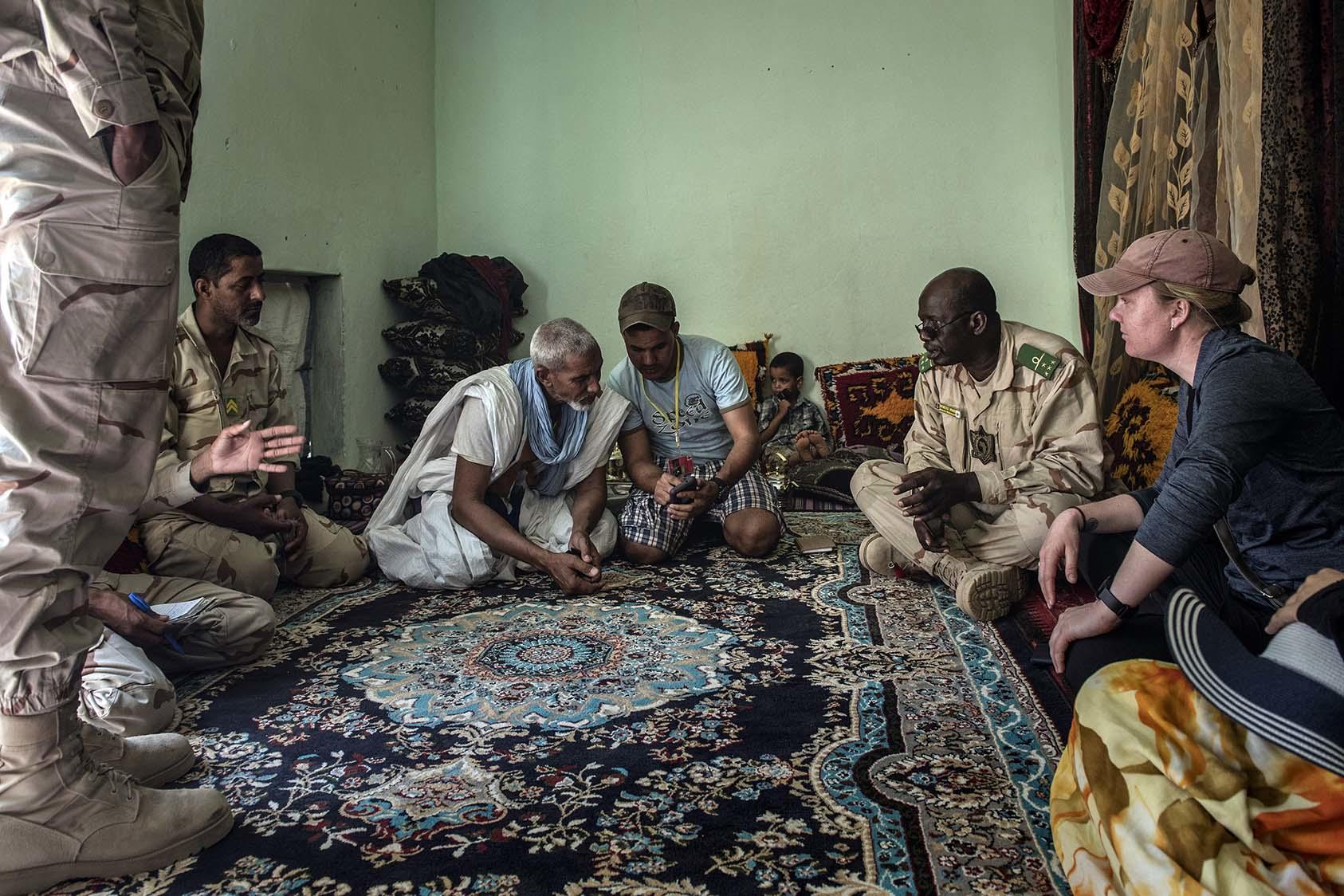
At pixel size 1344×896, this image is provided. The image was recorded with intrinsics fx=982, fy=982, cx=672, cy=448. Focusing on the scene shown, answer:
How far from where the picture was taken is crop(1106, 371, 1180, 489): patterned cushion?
3721 millimetres

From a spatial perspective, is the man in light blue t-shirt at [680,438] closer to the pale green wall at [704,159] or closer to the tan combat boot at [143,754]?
the tan combat boot at [143,754]

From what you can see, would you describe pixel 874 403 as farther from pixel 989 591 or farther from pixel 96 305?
pixel 96 305

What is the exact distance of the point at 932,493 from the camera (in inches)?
126

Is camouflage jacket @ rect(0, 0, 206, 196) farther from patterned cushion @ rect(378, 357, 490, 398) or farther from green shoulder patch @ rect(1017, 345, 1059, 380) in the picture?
patterned cushion @ rect(378, 357, 490, 398)

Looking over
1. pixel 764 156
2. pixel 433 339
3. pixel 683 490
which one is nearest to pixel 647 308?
pixel 683 490

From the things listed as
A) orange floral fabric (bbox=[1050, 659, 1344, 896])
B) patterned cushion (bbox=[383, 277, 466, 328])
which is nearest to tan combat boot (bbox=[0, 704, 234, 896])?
orange floral fabric (bbox=[1050, 659, 1344, 896])

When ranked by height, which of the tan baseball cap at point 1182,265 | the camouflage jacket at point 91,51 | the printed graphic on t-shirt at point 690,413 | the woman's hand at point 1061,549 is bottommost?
the woman's hand at point 1061,549

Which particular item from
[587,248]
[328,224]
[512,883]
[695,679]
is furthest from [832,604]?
[587,248]

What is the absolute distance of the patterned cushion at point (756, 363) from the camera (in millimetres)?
6910

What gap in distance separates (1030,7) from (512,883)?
262 inches

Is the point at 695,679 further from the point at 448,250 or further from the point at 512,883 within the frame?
the point at 448,250

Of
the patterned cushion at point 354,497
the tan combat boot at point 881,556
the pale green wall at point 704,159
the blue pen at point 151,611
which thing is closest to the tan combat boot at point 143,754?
the blue pen at point 151,611

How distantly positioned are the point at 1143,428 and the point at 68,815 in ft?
12.3

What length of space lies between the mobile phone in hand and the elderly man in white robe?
32 centimetres
